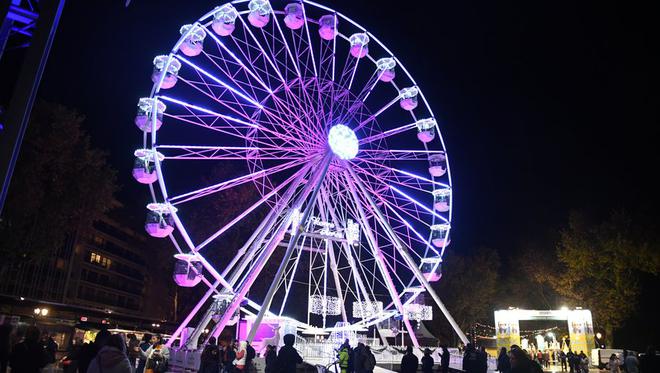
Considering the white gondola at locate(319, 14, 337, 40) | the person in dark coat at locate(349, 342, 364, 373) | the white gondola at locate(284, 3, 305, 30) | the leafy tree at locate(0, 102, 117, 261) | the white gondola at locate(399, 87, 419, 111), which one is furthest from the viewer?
the white gondola at locate(399, 87, 419, 111)

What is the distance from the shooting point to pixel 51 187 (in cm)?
2120

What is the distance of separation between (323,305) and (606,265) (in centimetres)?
2270

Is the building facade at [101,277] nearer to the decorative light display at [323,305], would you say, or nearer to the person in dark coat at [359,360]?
the decorative light display at [323,305]

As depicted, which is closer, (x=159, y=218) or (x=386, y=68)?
(x=159, y=218)

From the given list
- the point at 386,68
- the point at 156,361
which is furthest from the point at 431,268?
the point at 156,361

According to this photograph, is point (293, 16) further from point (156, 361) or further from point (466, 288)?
point (466, 288)

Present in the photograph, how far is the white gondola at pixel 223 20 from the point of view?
21453 millimetres

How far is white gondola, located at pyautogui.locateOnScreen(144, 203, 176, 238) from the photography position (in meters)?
20.5

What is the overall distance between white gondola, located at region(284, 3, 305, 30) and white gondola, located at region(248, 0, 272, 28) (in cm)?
85

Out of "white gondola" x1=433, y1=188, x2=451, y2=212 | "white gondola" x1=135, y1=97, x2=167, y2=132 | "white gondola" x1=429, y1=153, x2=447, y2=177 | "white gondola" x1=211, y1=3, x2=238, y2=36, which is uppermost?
"white gondola" x1=211, y1=3, x2=238, y2=36

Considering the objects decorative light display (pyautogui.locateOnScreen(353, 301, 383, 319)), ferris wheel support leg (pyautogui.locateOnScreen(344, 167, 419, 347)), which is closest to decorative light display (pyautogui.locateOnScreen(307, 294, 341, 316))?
decorative light display (pyautogui.locateOnScreen(353, 301, 383, 319))

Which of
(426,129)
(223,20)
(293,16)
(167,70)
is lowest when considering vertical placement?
(167,70)

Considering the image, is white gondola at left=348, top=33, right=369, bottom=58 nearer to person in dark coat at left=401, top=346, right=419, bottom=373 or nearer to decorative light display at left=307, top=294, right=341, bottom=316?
decorative light display at left=307, top=294, right=341, bottom=316

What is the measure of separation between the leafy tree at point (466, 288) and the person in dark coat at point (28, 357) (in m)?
45.3
